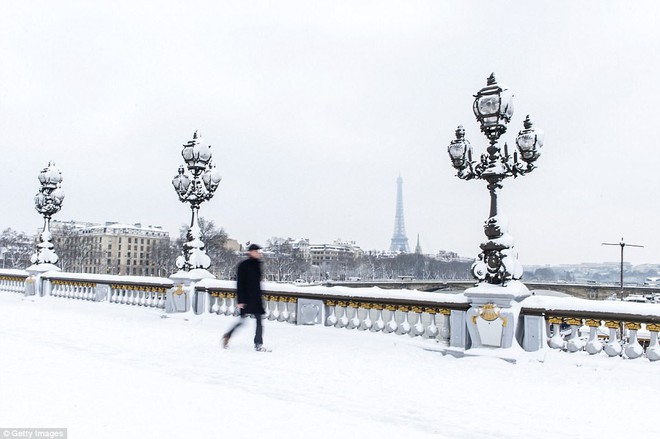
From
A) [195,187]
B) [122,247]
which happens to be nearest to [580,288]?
[122,247]

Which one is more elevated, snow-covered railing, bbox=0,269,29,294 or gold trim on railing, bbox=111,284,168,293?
gold trim on railing, bbox=111,284,168,293

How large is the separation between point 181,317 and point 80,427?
9.67 m

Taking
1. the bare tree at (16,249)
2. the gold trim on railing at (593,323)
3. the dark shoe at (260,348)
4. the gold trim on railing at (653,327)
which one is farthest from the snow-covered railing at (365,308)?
the bare tree at (16,249)

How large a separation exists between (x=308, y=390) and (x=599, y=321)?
4.69 metres

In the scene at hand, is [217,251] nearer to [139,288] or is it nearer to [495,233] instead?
[139,288]

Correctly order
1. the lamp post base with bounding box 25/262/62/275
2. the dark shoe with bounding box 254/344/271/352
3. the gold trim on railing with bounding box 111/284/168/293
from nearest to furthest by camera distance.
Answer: the dark shoe with bounding box 254/344/271/352
the gold trim on railing with bounding box 111/284/168/293
the lamp post base with bounding box 25/262/62/275

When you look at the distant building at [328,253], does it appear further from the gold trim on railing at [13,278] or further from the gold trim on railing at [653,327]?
the gold trim on railing at [653,327]

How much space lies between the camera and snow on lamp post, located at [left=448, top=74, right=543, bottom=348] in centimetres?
911

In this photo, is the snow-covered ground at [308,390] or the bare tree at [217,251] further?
the bare tree at [217,251]

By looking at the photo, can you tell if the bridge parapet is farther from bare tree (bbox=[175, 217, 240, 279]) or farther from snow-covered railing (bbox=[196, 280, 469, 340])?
snow-covered railing (bbox=[196, 280, 469, 340])

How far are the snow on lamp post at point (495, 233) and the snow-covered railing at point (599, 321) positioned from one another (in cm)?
42

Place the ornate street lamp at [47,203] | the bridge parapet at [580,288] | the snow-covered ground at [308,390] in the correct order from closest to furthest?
the snow-covered ground at [308,390], the ornate street lamp at [47,203], the bridge parapet at [580,288]

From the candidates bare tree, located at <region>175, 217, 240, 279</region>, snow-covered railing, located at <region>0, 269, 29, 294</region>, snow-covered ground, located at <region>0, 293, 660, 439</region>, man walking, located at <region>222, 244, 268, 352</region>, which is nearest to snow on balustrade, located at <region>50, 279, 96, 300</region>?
snow-covered railing, located at <region>0, 269, 29, 294</region>

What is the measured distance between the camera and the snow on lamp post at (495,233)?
911 cm
